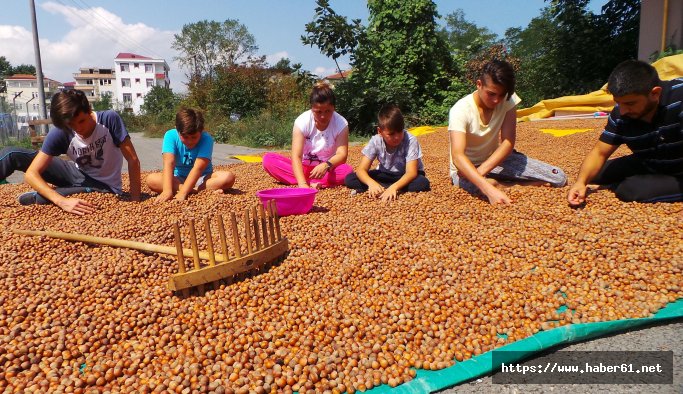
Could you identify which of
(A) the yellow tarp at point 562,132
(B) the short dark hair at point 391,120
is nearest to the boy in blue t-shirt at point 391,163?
(B) the short dark hair at point 391,120

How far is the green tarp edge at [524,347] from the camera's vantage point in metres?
1.48

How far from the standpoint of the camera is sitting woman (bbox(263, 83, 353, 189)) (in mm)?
3994

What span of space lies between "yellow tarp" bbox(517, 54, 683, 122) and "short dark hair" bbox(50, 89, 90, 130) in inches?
316

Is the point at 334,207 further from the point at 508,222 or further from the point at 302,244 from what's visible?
the point at 508,222

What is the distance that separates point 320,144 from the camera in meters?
4.31

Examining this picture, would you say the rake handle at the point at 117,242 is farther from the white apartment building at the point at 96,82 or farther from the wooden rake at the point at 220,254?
the white apartment building at the point at 96,82

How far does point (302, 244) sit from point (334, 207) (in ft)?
2.93

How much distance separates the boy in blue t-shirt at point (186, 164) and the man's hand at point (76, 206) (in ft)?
1.75

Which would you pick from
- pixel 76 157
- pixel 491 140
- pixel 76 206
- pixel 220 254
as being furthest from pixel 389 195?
pixel 76 157

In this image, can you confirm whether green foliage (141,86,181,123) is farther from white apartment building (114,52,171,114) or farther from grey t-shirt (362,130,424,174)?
white apartment building (114,52,171,114)

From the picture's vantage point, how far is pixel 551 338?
5.43 feet

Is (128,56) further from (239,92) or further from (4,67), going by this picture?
(239,92)

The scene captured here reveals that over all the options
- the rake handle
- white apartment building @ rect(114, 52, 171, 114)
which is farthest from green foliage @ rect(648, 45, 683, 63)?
white apartment building @ rect(114, 52, 171, 114)

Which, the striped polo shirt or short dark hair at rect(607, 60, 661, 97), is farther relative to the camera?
the striped polo shirt
